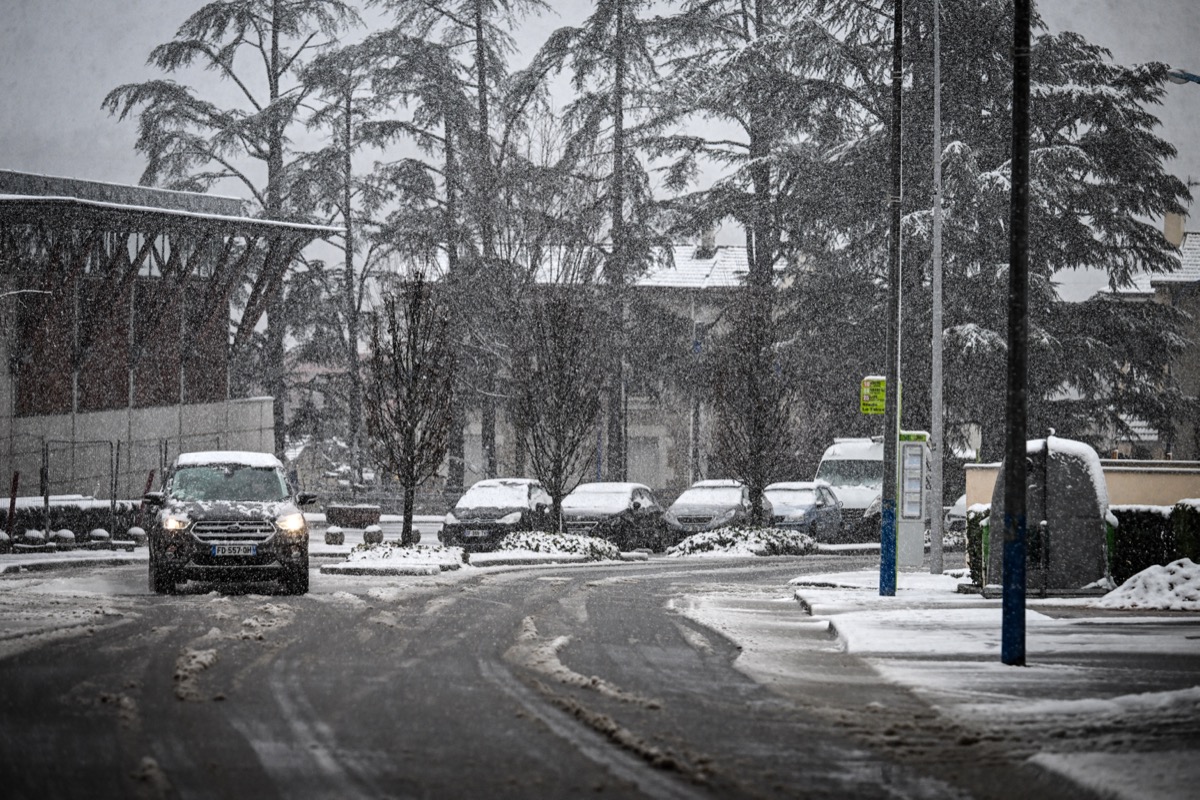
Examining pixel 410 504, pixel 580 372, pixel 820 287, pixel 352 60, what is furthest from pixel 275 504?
pixel 352 60

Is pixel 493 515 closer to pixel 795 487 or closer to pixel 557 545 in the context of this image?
pixel 557 545

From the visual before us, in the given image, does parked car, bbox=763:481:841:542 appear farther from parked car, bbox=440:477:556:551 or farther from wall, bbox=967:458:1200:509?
wall, bbox=967:458:1200:509

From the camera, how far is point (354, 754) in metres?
8.61

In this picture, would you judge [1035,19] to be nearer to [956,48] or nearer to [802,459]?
[956,48]

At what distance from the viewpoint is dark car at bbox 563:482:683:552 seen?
3522cm

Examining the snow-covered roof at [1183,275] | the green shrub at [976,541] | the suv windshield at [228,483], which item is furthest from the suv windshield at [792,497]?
the snow-covered roof at [1183,275]

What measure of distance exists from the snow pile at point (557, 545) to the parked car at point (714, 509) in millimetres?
5330

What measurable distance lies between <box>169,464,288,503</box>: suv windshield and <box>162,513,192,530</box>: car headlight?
2.41 ft

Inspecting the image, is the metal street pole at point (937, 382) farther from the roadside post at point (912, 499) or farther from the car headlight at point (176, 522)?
the car headlight at point (176, 522)

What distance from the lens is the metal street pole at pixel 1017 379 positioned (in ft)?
41.3

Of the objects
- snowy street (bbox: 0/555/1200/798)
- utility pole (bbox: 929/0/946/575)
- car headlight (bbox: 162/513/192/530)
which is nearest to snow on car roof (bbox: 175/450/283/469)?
car headlight (bbox: 162/513/192/530)

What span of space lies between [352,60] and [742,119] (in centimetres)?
1283

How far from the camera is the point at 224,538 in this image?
20094 millimetres

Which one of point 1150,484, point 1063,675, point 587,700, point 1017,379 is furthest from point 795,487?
point 587,700
